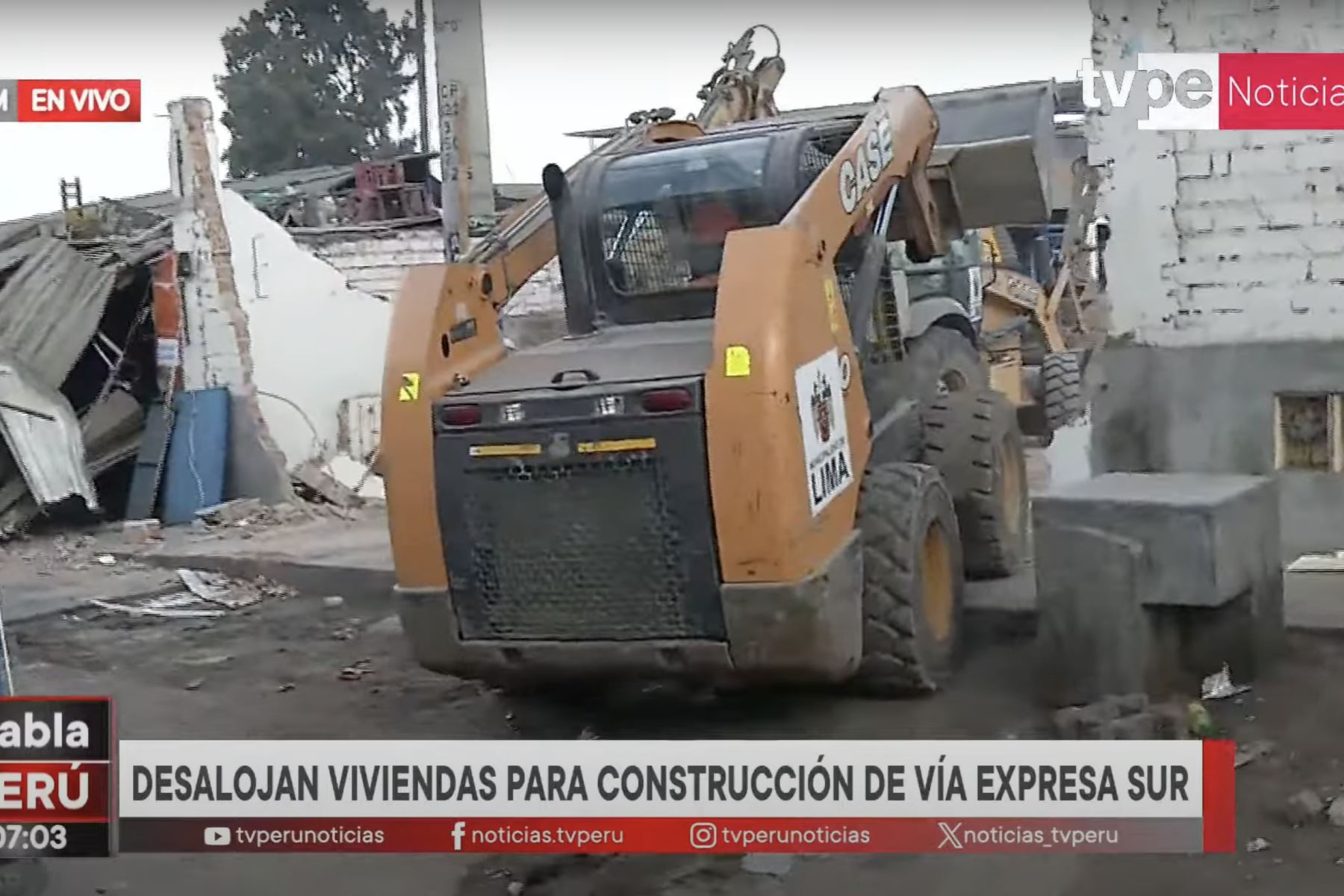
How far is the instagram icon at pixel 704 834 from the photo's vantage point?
9.63 feet

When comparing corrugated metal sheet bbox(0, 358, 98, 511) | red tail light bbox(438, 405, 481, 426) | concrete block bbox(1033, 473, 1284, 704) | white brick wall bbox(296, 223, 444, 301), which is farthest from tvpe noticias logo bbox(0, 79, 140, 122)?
corrugated metal sheet bbox(0, 358, 98, 511)

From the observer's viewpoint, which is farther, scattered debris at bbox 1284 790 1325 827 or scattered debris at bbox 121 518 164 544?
scattered debris at bbox 121 518 164 544

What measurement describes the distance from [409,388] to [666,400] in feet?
2.11

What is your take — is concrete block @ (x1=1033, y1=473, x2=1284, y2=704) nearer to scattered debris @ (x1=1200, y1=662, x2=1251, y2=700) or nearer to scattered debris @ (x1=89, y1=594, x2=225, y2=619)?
scattered debris @ (x1=1200, y1=662, x2=1251, y2=700)

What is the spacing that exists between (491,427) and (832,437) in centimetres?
75

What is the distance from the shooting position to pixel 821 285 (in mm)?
3328

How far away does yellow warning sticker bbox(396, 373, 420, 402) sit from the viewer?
3430mm

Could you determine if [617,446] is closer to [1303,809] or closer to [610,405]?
[610,405]

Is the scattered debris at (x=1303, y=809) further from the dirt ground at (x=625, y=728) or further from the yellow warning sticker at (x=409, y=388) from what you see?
the yellow warning sticker at (x=409, y=388)

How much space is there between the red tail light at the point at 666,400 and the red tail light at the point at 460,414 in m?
0.40

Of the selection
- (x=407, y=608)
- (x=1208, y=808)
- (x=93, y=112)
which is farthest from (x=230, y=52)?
(x=1208, y=808)

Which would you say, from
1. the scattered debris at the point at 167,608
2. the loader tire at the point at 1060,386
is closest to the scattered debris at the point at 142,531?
the scattered debris at the point at 167,608

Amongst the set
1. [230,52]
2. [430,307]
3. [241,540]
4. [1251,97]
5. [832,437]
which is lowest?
[241,540]

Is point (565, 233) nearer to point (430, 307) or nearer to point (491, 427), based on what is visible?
point (430, 307)
